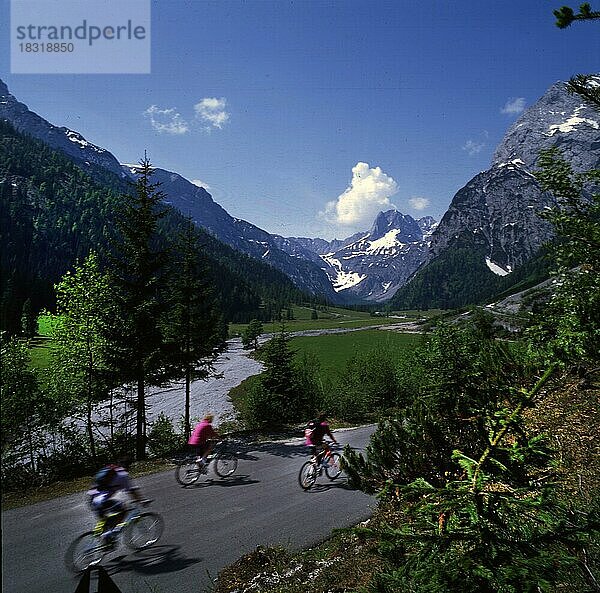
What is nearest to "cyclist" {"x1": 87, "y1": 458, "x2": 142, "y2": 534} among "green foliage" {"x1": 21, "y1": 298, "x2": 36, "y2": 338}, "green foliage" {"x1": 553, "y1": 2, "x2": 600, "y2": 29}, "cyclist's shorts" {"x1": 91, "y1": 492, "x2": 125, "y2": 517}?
"cyclist's shorts" {"x1": 91, "y1": 492, "x2": 125, "y2": 517}

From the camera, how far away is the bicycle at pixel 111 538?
820cm

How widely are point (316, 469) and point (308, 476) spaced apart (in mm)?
415

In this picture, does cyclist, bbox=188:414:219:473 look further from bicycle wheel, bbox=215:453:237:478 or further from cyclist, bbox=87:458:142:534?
cyclist, bbox=87:458:142:534

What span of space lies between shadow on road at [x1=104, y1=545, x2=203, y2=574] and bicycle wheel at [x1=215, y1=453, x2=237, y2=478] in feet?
19.6

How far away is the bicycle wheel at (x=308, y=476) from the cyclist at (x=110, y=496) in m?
7.88

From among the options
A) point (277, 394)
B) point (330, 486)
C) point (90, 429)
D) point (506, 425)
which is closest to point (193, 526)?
point (330, 486)

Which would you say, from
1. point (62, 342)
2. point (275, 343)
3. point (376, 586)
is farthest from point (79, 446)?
point (376, 586)

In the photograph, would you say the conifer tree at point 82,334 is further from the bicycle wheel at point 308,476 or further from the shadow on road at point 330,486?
the shadow on road at point 330,486

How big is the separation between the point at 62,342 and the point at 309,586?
11892mm

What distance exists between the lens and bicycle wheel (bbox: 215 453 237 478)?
53.7ft

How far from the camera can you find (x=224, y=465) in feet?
54.1

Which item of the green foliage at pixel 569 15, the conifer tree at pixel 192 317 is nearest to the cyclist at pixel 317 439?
the conifer tree at pixel 192 317

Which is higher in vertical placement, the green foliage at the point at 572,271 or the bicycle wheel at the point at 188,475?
the green foliage at the point at 572,271

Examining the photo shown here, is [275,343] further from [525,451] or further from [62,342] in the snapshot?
[525,451]
